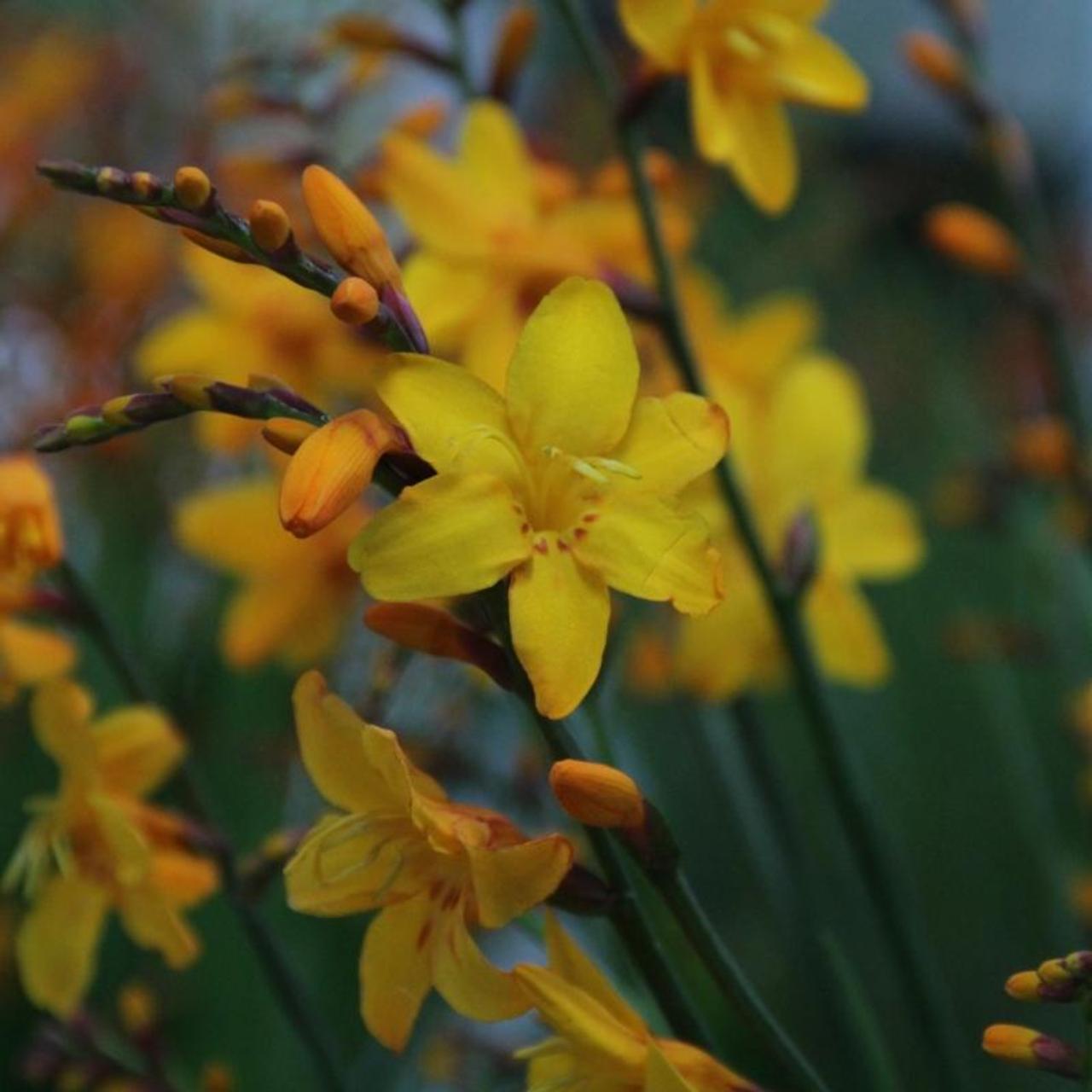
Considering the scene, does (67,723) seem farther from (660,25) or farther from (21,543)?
(660,25)

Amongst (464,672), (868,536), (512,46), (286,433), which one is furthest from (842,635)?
(286,433)

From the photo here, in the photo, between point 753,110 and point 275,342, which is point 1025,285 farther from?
point 275,342

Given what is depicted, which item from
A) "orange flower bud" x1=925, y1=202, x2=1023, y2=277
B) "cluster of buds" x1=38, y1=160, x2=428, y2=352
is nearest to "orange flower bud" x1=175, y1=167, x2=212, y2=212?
"cluster of buds" x1=38, y1=160, x2=428, y2=352

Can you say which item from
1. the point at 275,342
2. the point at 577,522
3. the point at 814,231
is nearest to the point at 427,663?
the point at 275,342

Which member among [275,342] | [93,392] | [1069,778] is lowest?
[1069,778]

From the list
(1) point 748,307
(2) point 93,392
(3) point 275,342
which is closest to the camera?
(3) point 275,342

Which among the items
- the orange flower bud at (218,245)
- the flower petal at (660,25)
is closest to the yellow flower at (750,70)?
the flower petal at (660,25)
